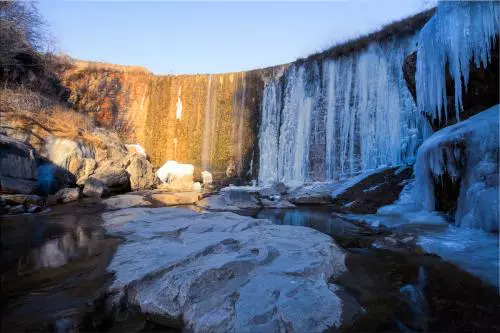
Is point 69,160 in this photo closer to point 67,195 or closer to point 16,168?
point 67,195

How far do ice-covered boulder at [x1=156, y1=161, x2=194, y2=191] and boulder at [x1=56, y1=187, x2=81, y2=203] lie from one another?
6161mm

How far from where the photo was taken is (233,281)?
2852 millimetres

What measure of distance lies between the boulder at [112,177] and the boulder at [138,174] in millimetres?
1395

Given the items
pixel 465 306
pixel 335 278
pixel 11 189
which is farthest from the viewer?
pixel 11 189

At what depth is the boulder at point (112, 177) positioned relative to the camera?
40.8 ft

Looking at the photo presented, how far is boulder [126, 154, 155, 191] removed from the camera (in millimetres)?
15008

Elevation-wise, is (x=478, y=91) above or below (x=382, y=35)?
below

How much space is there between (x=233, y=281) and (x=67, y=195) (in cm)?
908

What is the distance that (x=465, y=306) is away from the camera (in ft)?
8.68

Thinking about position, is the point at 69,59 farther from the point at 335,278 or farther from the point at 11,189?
the point at 335,278

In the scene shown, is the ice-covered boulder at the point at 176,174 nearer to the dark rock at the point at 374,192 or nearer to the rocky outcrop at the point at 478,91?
the dark rock at the point at 374,192

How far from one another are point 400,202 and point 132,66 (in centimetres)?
1988

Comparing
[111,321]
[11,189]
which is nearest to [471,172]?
[111,321]

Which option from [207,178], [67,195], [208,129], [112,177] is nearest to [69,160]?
[112,177]
